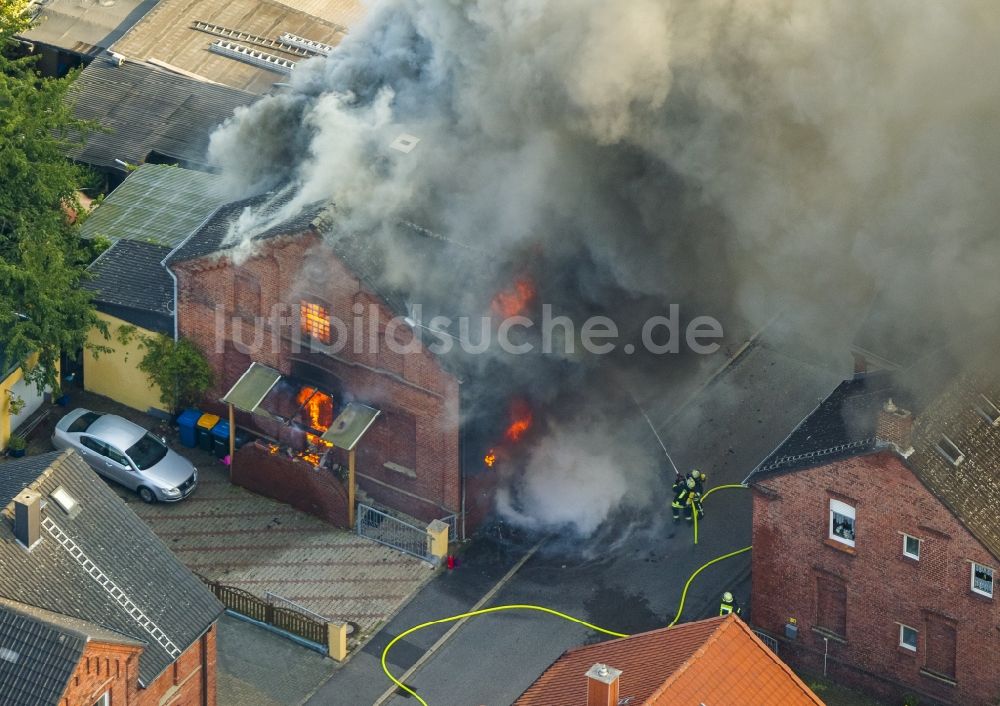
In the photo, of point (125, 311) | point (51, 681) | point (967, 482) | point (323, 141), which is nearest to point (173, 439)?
point (125, 311)

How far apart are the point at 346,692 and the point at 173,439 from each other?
10141mm

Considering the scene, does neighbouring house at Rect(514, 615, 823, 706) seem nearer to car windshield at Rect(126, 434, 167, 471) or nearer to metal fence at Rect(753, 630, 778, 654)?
metal fence at Rect(753, 630, 778, 654)

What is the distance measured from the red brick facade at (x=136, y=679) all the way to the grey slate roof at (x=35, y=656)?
0.23 metres

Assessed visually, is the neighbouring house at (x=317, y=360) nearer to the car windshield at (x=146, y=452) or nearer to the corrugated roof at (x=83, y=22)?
the car windshield at (x=146, y=452)

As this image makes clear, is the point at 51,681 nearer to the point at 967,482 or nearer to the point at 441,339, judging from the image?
the point at 441,339

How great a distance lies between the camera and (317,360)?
46438 millimetres

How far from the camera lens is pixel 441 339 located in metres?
44.4

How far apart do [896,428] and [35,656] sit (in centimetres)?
1664

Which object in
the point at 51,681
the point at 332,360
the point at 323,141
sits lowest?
the point at 51,681

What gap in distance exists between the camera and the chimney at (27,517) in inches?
1414

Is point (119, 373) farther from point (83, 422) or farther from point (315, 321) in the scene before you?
point (315, 321)

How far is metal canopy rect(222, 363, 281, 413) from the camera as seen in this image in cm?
4666

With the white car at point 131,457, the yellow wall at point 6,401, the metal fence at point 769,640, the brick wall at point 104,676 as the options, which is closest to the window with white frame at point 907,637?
the metal fence at point 769,640

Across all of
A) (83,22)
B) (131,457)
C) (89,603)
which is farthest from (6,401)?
(83,22)
